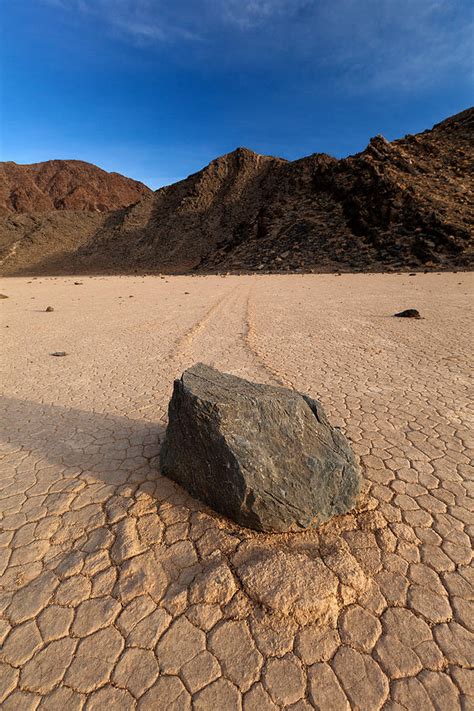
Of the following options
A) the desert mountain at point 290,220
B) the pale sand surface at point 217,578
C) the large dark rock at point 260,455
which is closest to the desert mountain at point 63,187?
the desert mountain at point 290,220

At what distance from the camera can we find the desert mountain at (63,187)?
75188 millimetres

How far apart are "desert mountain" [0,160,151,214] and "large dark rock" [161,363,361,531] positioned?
7794 cm

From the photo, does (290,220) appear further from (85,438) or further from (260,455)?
(260,455)

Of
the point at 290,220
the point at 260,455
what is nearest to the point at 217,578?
the point at 260,455

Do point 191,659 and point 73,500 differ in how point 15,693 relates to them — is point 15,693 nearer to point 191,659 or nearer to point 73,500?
point 191,659

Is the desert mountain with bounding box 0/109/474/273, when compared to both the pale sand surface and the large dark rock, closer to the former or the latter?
the pale sand surface

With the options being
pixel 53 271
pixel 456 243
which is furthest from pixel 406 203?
pixel 53 271

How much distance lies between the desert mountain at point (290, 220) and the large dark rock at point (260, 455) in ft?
89.3

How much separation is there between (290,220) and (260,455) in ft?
130

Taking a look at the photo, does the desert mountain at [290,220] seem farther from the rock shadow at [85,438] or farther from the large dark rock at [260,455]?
the rock shadow at [85,438]

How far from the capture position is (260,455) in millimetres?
2227

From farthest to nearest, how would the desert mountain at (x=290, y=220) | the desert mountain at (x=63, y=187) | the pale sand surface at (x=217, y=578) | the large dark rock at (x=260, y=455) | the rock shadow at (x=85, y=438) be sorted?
the desert mountain at (x=63, y=187) → the desert mountain at (x=290, y=220) → the rock shadow at (x=85, y=438) → the large dark rock at (x=260, y=455) → the pale sand surface at (x=217, y=578)

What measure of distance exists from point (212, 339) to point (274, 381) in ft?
9.57

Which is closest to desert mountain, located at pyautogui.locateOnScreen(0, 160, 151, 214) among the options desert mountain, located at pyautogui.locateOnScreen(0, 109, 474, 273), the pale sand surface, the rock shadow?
desert mountain, located at pyautogui.locateOnScreen(0, 109, 474, 273)
